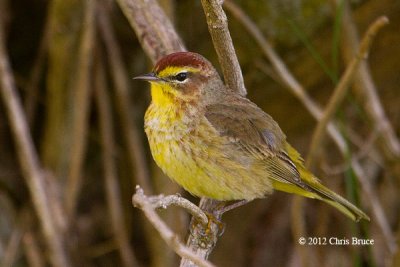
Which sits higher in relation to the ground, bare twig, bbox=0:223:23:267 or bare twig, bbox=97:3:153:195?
A: bare twig, bbox=97:3:153:195

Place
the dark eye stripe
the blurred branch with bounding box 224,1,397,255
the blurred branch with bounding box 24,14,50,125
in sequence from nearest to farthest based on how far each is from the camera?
the dark eye stripe → the blurred branch with bounding box 224,1,397,255 → the blurred branch with bounding box 24,14,50,125

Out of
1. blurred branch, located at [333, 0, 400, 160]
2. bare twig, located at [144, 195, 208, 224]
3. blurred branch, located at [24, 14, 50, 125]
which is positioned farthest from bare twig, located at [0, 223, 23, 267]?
blurred branch, located at [333, 0, 400, 160]

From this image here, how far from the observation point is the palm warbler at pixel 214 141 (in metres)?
2.66

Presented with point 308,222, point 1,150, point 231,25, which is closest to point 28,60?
point 1,150

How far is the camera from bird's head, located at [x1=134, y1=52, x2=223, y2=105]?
266cm

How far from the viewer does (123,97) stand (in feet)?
12.9

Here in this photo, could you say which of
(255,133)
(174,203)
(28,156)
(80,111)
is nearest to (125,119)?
(80,111)

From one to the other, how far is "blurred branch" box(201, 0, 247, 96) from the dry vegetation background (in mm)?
669

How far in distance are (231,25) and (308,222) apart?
1.78 m

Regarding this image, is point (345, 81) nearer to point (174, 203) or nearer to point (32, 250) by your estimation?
point (174, 203)

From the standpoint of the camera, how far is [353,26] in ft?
12.2

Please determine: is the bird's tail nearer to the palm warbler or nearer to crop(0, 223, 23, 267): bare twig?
the palm warbler

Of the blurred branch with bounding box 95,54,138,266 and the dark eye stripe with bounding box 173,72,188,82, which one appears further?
the blurred branch with bounding box 95,54,138,266

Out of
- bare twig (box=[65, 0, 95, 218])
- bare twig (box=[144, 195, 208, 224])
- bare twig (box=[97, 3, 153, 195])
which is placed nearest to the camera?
bare twig (box=[144, 195, 208, 224])
